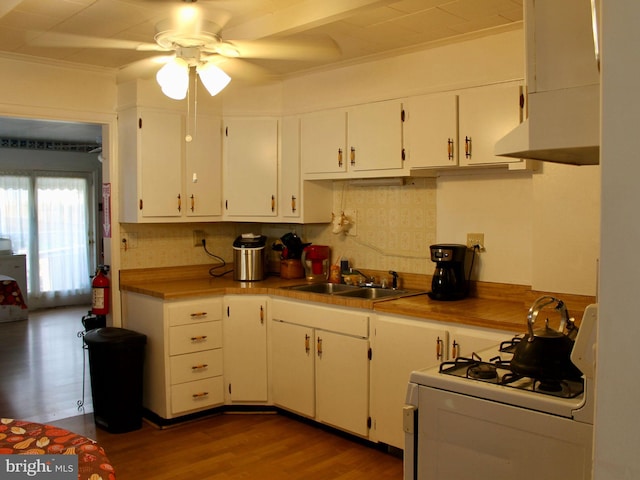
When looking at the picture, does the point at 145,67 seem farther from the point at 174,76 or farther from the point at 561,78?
the point at 561,78

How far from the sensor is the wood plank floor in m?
3.30

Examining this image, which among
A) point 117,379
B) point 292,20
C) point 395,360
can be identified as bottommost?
point 117,379

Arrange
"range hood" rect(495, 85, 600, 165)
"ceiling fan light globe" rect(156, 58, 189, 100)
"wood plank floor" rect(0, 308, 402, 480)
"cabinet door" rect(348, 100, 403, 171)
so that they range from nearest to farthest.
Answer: "range hood" rect(495, 85, 600, 165), "ceiling fan light globe" rect(156, 58, 189, 100), "wood plank floor" rect(0, 308, 402, 480), "cabinet door" rect(348, 100, 403, 171)

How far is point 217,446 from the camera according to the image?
365 centimetres

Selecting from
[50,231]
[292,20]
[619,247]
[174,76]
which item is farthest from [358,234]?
[50,231]

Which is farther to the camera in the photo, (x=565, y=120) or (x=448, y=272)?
(x=448, y=272)

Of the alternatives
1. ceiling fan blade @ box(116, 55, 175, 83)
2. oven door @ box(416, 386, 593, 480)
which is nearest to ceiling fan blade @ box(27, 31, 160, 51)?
ceiling fan blade @ box(116, 55, 175, 83)

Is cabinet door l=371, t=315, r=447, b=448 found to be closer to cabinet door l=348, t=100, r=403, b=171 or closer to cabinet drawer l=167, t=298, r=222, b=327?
cabinet door l=348, t=100, r=403, b=171

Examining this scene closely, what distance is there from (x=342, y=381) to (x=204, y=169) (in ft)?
6.15

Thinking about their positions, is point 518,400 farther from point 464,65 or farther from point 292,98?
point 292,98

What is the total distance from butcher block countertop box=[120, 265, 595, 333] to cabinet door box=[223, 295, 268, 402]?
4.1 inches

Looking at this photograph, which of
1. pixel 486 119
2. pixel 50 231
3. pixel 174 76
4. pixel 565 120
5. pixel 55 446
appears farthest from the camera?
pixel 50 231

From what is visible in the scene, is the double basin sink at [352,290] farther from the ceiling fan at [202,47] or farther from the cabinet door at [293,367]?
the ceiling fan at [202,47]

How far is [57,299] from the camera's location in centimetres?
880
